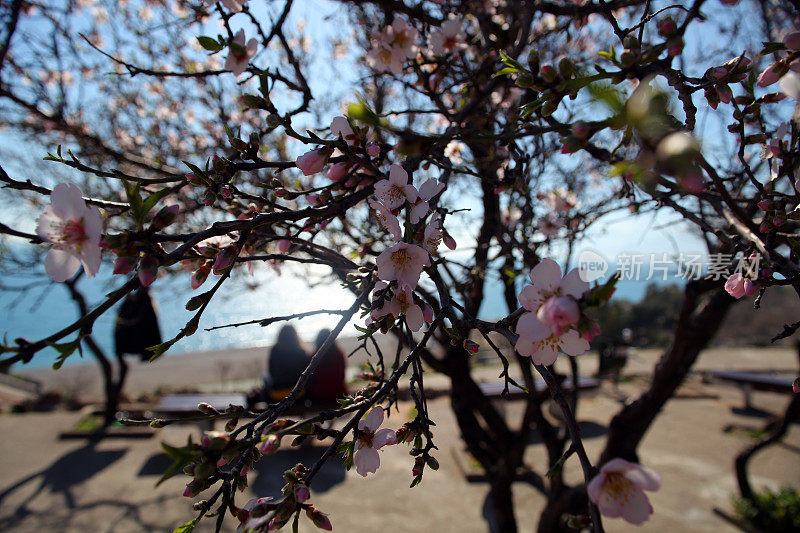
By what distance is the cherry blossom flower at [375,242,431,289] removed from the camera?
0.84 m

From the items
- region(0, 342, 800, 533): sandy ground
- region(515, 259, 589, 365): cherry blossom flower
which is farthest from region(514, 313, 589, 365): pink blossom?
region(0, 342, 800, 533): sandy ground

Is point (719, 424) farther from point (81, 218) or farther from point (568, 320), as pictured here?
point (81, 218)

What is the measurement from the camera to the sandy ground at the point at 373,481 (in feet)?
12.4

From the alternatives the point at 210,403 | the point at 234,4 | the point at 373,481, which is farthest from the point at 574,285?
the point at 210,403

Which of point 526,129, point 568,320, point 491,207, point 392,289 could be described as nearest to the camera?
point 568,320

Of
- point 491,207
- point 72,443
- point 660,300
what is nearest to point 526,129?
point 491,207

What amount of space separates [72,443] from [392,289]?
6.68 metres

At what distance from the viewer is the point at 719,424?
19.8 feet

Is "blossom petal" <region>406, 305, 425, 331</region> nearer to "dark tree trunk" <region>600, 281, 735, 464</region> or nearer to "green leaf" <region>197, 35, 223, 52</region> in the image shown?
"green leaf" <region>197, 35, 223, 52</region>

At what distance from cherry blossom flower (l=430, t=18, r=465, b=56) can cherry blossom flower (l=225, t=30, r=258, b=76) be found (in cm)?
91

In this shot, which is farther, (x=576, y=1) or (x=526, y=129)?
(x=576, y=1)

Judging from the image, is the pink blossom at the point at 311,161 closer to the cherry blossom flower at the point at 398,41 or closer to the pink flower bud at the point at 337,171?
the pink flower bud at the point at 337,171

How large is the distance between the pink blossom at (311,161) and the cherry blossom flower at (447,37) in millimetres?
1235

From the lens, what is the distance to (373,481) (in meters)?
4.49
